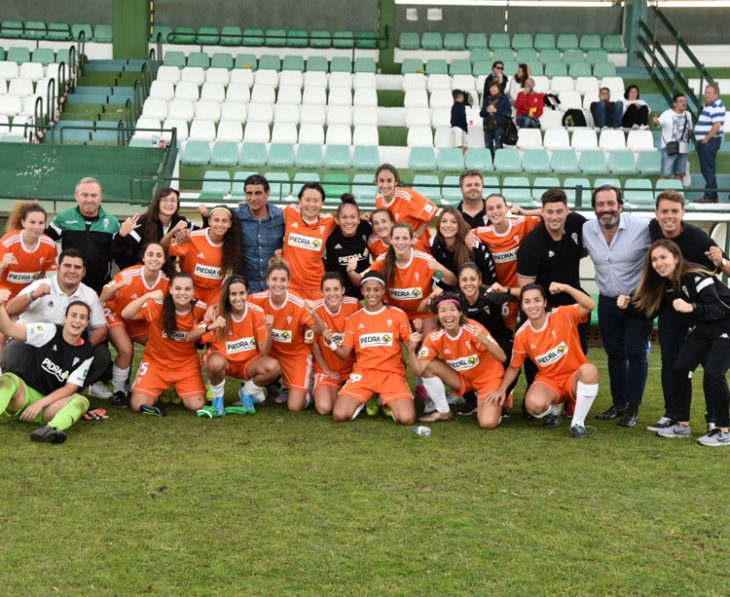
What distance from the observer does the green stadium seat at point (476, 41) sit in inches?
803

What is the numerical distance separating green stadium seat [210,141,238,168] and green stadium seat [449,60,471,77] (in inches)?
222

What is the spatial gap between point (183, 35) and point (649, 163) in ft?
34.3

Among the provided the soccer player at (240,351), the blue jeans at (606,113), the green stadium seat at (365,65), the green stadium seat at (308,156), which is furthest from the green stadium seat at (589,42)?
the soccer player at (240,351)

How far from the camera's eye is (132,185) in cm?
1191

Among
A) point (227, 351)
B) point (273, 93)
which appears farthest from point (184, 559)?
point (273, 93)

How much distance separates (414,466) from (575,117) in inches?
482

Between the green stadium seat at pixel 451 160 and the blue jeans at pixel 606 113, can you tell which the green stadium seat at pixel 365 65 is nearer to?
the green stadium seat at pixel 451 160

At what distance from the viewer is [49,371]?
6.17 meters

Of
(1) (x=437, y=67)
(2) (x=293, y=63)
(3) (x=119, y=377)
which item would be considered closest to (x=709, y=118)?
(1) (x=437, y=67)

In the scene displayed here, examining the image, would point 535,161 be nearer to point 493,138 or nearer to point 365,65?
point 493,138

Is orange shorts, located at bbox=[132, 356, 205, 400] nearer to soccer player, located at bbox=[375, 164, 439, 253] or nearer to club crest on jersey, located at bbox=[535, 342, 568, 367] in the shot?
soccer player, located at bbox=[375, 164, 439, 253]

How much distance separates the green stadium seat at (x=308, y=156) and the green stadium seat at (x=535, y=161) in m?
3.32

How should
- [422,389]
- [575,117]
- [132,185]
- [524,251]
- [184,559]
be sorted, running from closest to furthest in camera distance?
[184,559] → [524,251] → [422,389] → [132,185] → [575,117]

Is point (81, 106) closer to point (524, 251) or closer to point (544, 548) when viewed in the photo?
point (524, 251)
